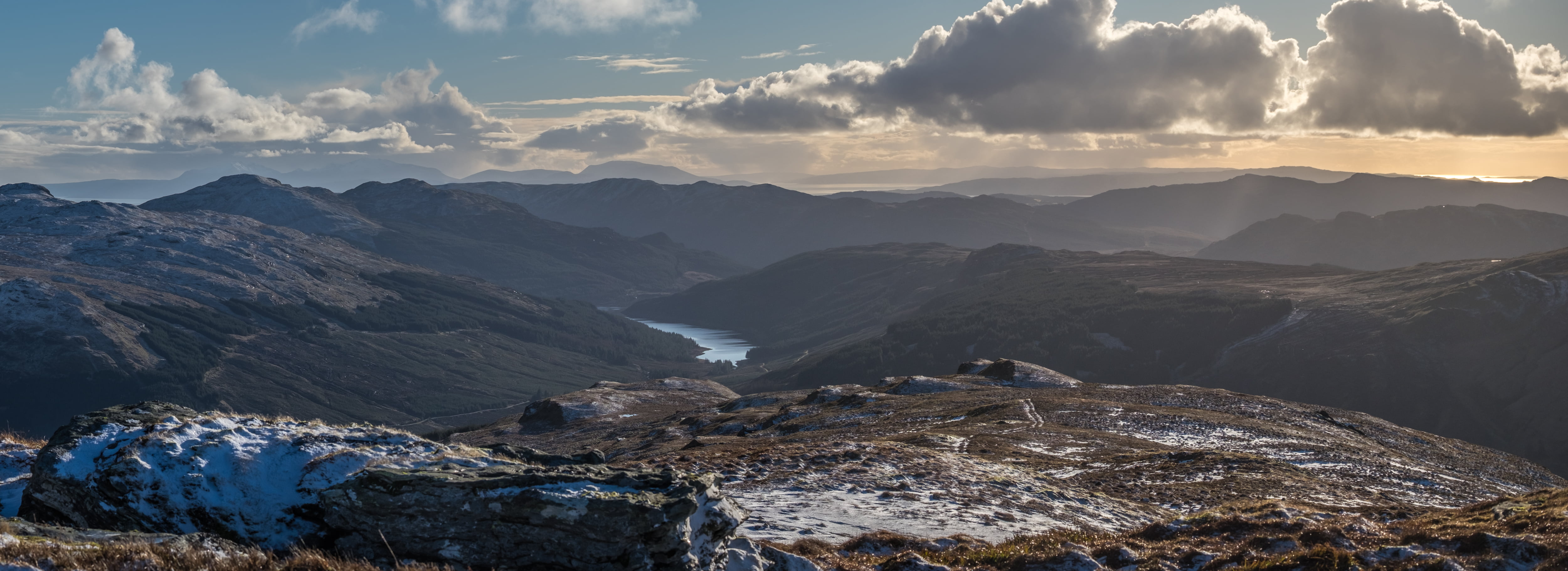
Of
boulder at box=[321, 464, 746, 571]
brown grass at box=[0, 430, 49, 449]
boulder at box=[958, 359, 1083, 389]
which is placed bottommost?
boulder at box=[958, 359, 1083, 389]

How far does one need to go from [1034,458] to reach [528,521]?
34539mm

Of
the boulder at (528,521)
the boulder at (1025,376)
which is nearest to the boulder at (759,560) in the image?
the boulder at (528,521)

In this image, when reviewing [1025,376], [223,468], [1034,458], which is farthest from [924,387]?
[223,468]

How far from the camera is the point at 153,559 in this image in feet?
45.7

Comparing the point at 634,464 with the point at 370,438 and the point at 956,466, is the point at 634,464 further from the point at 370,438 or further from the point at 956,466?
the point at 956,466

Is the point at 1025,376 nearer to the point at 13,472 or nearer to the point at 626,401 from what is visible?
the point at 626,401

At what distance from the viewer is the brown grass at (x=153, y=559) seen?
13531mm

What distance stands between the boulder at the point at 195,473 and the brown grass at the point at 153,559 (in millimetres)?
3317

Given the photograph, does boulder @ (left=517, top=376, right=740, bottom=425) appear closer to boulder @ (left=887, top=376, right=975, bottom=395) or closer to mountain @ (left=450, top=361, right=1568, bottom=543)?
mountain @ (left=450, top=361, right=1568, bottom=543)

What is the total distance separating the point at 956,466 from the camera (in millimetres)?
39000

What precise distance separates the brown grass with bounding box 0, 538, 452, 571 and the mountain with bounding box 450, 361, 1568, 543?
A: 10.1 meters

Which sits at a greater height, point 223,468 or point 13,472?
point 223,468

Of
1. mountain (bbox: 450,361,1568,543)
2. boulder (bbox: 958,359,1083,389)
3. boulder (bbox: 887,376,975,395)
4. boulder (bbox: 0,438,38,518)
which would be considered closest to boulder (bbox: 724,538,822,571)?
mountain (bbox: 450,361,1568,543)

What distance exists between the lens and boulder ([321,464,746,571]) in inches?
659
